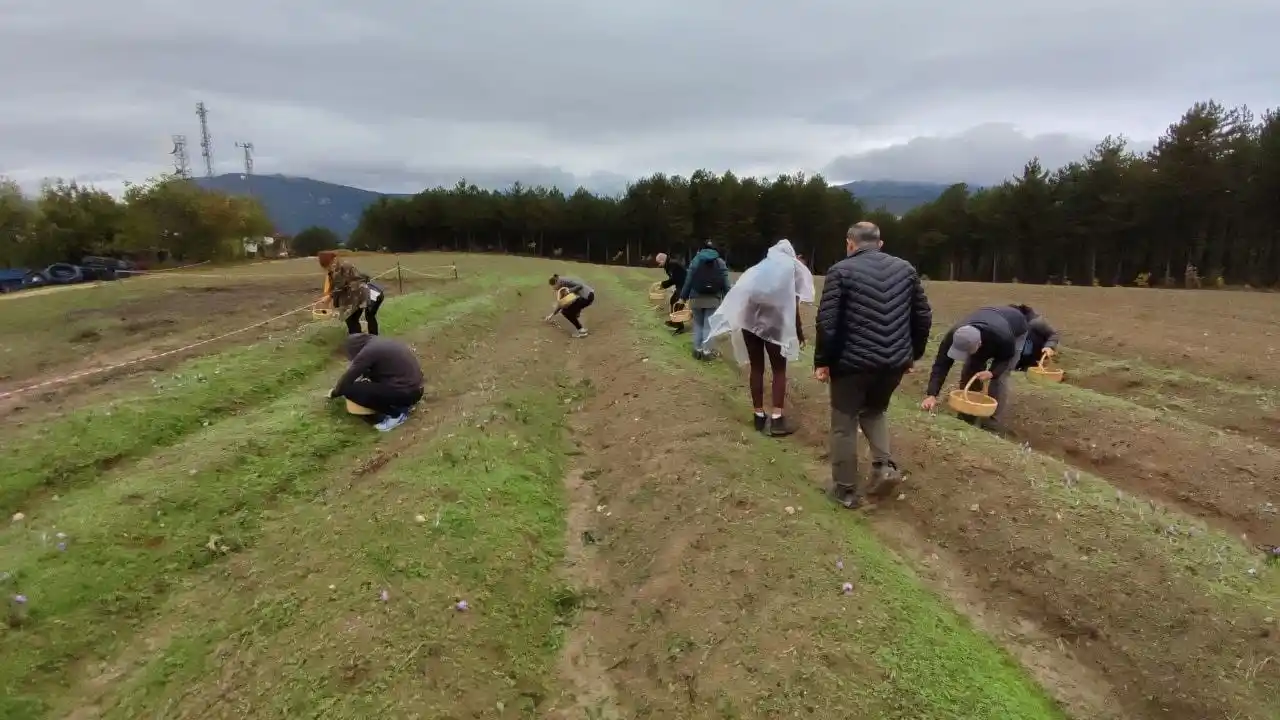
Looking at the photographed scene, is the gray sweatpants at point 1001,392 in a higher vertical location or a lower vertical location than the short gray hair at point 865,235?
lower

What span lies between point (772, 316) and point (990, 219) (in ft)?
178

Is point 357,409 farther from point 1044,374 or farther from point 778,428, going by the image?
point 1044,374

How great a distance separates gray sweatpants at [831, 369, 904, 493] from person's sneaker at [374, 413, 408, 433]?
19.8 feet

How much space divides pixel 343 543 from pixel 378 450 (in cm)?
301

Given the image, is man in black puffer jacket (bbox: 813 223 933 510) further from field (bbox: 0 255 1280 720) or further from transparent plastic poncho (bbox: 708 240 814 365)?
transparent plastic poncho (bbox: 708 240 814 365)

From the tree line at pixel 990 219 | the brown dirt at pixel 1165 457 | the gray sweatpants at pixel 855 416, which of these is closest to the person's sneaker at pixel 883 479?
the gray sweatpants at pixel 855 416

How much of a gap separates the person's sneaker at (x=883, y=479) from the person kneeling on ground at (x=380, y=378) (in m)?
6.25

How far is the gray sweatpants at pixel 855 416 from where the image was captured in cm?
638

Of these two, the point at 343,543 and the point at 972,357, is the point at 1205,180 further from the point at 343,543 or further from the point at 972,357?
the point at 343,543

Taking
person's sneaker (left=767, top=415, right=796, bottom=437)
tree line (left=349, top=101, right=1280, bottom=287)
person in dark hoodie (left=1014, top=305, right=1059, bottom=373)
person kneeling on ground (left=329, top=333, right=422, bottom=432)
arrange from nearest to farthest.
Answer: person's sneaker (left=767, top=415, right=796, bottom=437), person kneeling on ground (left=329, top=333, right=422, bottom=432), person in dark hoodie (left=1014, top=305, right=1059, bottom=373), tree line (left=349, top=101, right=1280, bottom=287)

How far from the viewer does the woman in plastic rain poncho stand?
27.7ft

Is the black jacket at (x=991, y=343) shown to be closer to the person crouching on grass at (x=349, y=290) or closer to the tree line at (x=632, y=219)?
the person crouching on grass at (x=349, y=290)

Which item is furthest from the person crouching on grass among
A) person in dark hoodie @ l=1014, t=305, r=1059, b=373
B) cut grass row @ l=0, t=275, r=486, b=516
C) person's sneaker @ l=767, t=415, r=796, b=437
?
person in dark hoodie @ l=1014, t=305, r=1059, b=373

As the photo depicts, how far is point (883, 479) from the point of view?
699 cm
